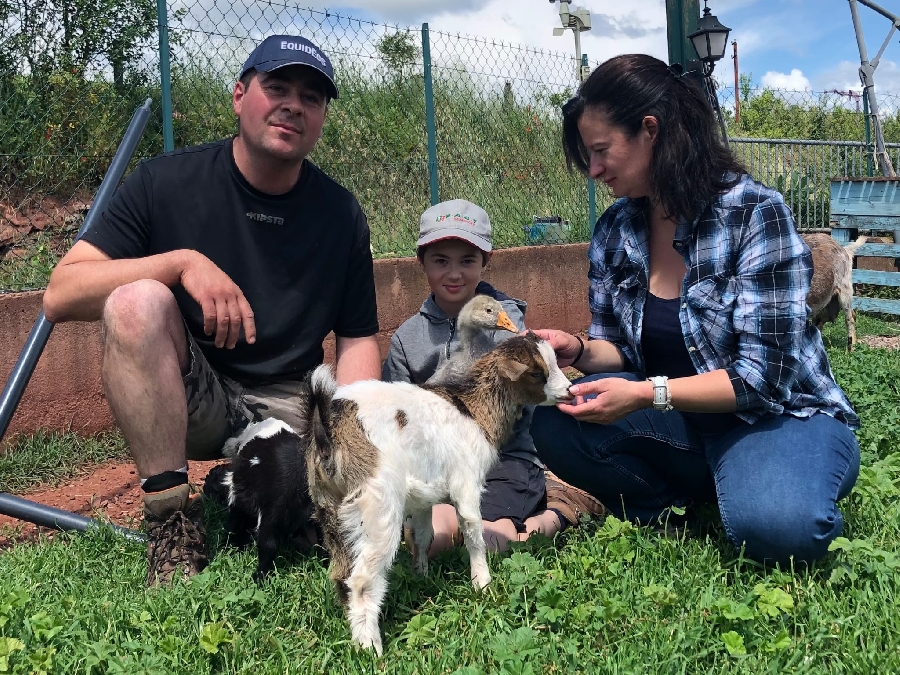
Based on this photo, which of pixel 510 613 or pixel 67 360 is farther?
pixel 67 360

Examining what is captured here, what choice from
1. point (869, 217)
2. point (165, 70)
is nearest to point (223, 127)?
point (165, 70)

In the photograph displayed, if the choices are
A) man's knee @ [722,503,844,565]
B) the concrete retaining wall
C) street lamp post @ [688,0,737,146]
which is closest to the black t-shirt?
the concrete retaining wall

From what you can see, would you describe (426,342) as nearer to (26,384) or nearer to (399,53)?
(26,384)

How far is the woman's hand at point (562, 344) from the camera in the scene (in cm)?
356

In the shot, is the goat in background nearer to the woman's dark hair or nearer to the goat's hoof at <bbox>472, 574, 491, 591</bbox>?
the woman's dark hair

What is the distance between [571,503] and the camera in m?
3.94

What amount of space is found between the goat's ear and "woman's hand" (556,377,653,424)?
23cm

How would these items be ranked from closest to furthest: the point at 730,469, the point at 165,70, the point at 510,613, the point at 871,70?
the point at 510,613 < the point at 730,469 < the point at 165,70 < the point at 871,70

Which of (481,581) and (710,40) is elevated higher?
(710,40)

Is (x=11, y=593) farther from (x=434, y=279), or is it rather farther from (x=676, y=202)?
(x=676, y=202)

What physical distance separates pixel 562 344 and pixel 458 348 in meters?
0.72

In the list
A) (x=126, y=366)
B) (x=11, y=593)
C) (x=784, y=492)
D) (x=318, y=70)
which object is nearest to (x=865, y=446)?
(x=784, y=492)

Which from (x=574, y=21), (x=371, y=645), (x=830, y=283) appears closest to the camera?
(x=371, y=645)

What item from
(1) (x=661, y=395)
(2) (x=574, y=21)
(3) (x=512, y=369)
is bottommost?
(1) (x=661, y=395)
